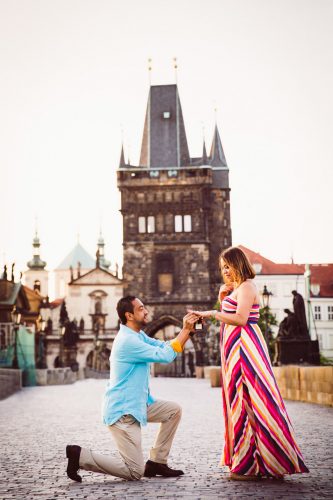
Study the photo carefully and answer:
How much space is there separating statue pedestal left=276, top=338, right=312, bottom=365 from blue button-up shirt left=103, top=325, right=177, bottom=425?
15.4 metres

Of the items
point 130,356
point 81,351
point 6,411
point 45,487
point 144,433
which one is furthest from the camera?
point 81,351

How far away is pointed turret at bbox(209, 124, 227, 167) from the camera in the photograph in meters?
71.3

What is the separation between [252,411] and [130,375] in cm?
89

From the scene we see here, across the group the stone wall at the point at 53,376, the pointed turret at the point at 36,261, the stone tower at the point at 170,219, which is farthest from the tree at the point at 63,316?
the pointed turret at the point at 36,261

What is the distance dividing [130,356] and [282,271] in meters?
65.9

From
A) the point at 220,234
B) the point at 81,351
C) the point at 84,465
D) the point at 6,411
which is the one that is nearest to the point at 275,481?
the point at 84,465

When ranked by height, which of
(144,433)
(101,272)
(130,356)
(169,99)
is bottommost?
(144,433)

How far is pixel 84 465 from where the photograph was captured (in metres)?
5.67

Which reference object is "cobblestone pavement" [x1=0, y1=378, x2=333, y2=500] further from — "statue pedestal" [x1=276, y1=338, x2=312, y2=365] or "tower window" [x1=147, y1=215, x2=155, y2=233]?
"tower window" [x1=147, y1=215, x2=155, y2=233]

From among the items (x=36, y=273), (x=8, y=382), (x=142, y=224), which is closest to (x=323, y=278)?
(x=142, y=224)

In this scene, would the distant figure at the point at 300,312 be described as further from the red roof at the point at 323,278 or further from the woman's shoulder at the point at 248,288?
the red roof at the point at 323,278

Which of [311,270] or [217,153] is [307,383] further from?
[311,270]

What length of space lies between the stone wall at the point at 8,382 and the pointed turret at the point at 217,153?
4664 centimetres

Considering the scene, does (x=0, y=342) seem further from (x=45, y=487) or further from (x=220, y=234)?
(x=220, y=234)
